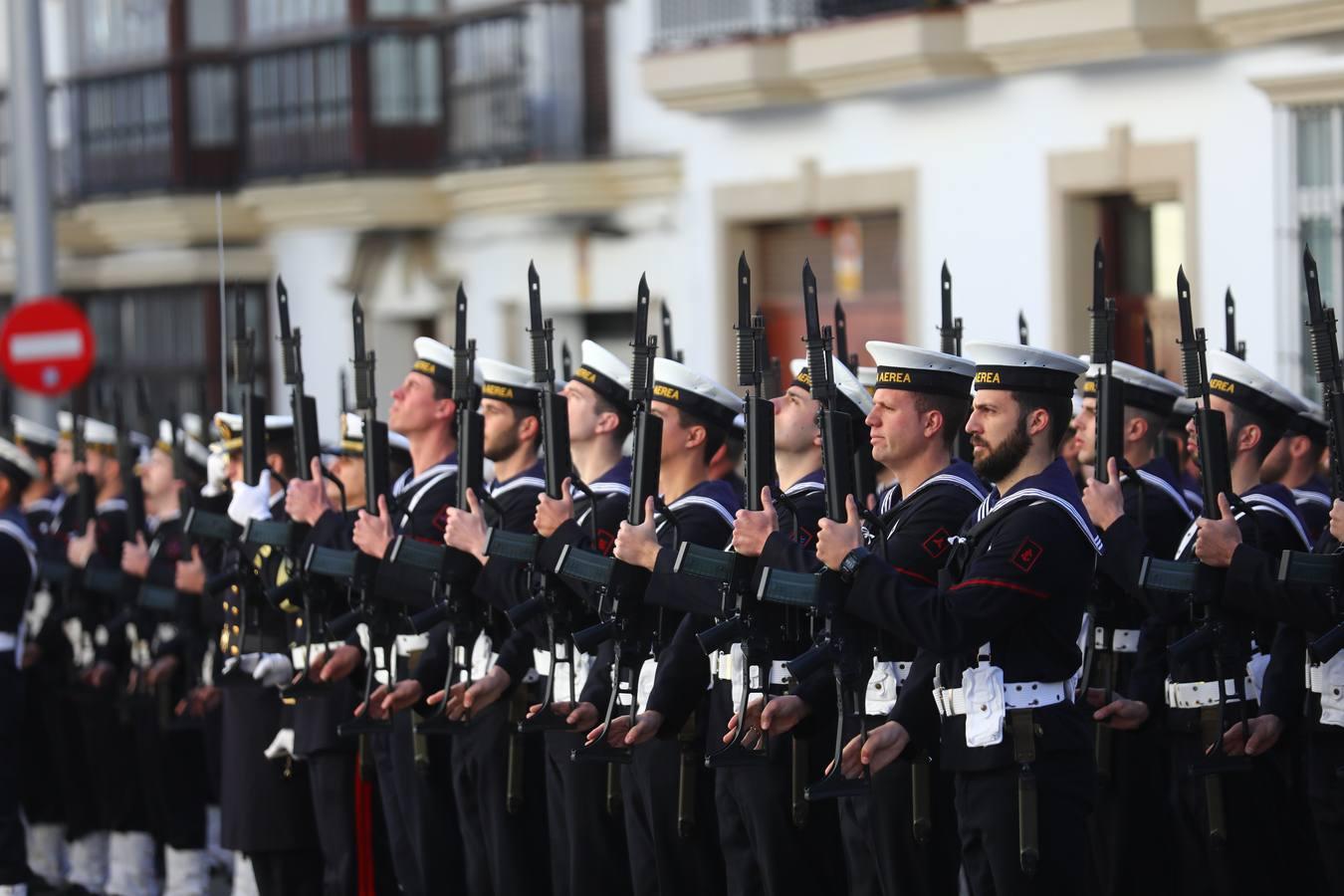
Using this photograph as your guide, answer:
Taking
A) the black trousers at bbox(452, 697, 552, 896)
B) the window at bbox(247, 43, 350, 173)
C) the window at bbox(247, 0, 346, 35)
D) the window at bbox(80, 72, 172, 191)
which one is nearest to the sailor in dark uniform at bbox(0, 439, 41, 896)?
the black trousers at bbox(452, 697, 552, 896)

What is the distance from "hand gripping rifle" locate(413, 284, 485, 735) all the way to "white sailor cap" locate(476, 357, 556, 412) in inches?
13.9

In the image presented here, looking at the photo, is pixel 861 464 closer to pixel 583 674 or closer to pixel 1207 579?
pixel 583 674

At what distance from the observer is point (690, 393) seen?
869 cm

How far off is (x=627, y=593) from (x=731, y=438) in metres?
1.05

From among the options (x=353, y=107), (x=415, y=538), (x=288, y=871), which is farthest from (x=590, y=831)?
(x=353, y=107)

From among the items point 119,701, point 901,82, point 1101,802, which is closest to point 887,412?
point 1101,802

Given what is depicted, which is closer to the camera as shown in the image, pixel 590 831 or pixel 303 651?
pixel 590 831

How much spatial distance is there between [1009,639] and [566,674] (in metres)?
1.99

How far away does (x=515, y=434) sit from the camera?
9547 mm

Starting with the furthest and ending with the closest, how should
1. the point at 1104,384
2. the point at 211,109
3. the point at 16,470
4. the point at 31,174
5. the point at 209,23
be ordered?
the point at 209,23
the point at 211,109
the point at 31,174
the point at 16,470
the point at 1104,384

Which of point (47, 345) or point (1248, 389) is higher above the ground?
point (1248, 389)

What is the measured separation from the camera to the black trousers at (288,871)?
10188mm

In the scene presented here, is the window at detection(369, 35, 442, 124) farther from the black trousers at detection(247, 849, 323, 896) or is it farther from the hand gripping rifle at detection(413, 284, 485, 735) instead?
the hand gripping rifle at detection(413, 284, 485, 735)

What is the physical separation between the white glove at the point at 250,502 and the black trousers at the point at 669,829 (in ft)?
7.64
